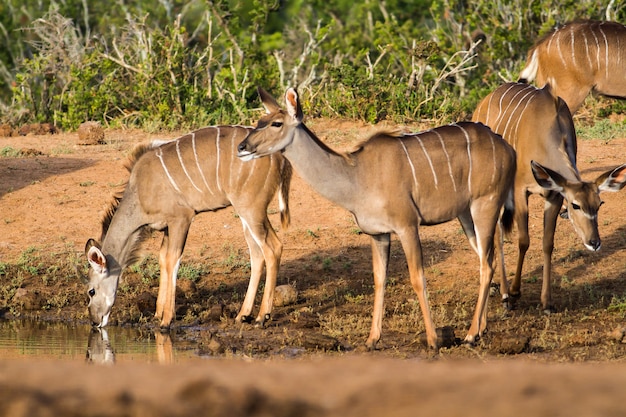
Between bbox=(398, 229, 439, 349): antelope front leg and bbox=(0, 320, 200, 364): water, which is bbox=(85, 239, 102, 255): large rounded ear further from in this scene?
bbox=(398, 229, 439, 349): antelope front leg

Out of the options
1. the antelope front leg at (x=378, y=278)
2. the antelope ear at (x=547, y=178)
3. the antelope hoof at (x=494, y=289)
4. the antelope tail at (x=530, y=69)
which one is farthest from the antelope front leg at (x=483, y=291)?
the antelope tail at (x=530, y=69)

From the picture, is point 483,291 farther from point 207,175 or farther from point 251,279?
point 207,175

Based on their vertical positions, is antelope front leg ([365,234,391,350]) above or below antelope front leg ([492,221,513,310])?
above

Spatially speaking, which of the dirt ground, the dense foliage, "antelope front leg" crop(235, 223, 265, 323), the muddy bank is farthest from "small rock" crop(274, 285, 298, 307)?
the dense foliage

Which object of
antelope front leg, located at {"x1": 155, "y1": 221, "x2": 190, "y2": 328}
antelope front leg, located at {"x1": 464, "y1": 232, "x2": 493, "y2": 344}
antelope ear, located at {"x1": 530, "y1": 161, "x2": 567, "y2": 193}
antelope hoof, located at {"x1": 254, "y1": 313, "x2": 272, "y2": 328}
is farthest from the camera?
antelope front leg, located at {"x1": 155, "y1": 221, "x2": 190, "y2": 328}

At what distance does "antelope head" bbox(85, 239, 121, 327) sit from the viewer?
7.76m

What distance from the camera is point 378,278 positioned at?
6.82 m

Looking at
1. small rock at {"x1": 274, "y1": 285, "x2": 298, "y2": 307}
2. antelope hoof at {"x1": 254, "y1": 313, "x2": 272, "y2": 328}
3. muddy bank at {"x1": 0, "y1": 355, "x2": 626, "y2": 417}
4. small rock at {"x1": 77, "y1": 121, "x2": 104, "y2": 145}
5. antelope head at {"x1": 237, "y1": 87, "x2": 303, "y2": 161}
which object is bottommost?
small rock at {"x1": 274, "y1": 285, "x2": 298, "y2": 307}

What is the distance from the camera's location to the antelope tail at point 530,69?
33.9ft

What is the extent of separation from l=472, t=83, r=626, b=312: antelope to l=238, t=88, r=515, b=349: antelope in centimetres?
63

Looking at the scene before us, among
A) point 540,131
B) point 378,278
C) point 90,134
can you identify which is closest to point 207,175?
point 378,278

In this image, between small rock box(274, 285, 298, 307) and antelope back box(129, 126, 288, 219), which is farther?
small rock box(274, 285, 298, 307)

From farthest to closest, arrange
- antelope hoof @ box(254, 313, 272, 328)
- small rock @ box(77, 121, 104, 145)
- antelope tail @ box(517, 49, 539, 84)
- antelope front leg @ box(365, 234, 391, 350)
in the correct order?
small rock @ box(77, 121, 104, 145) → antelope tail @ box(517, 49, 539, 84) → antelope hoof @ box(254, 313, 272, 328) → antelope front leg @ box(365, 234, 391, 350)

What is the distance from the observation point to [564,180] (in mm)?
7488
